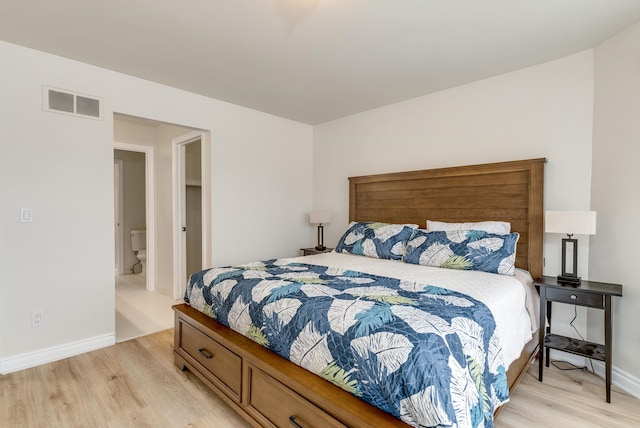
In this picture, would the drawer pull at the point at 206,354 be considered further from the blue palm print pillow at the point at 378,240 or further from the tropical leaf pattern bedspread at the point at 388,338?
the blue palm print pillow at the point at 378,240

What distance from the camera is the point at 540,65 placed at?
2.73 m

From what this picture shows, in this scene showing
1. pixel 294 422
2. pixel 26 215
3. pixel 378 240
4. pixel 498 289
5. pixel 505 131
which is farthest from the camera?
pixel 378 240

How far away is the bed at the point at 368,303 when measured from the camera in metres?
1.38

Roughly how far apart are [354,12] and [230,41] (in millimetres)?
954

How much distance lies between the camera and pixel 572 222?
223 cm

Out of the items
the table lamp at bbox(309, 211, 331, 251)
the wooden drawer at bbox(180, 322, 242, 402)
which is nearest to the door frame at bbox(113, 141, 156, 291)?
the table lamp at bbox(309, 211, 331, 251)

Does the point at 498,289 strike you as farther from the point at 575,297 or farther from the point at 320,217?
the point at 320,217

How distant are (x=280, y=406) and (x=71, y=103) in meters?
2.88

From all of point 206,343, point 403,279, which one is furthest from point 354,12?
point 206,343

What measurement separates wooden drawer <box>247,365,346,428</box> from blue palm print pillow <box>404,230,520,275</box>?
5.41 ft

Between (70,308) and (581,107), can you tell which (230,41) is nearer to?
(70,308)

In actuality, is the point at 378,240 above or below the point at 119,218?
below

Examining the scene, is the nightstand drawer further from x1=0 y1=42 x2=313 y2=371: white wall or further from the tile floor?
the tile floor

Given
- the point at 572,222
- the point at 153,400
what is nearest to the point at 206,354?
the point at 153,400
